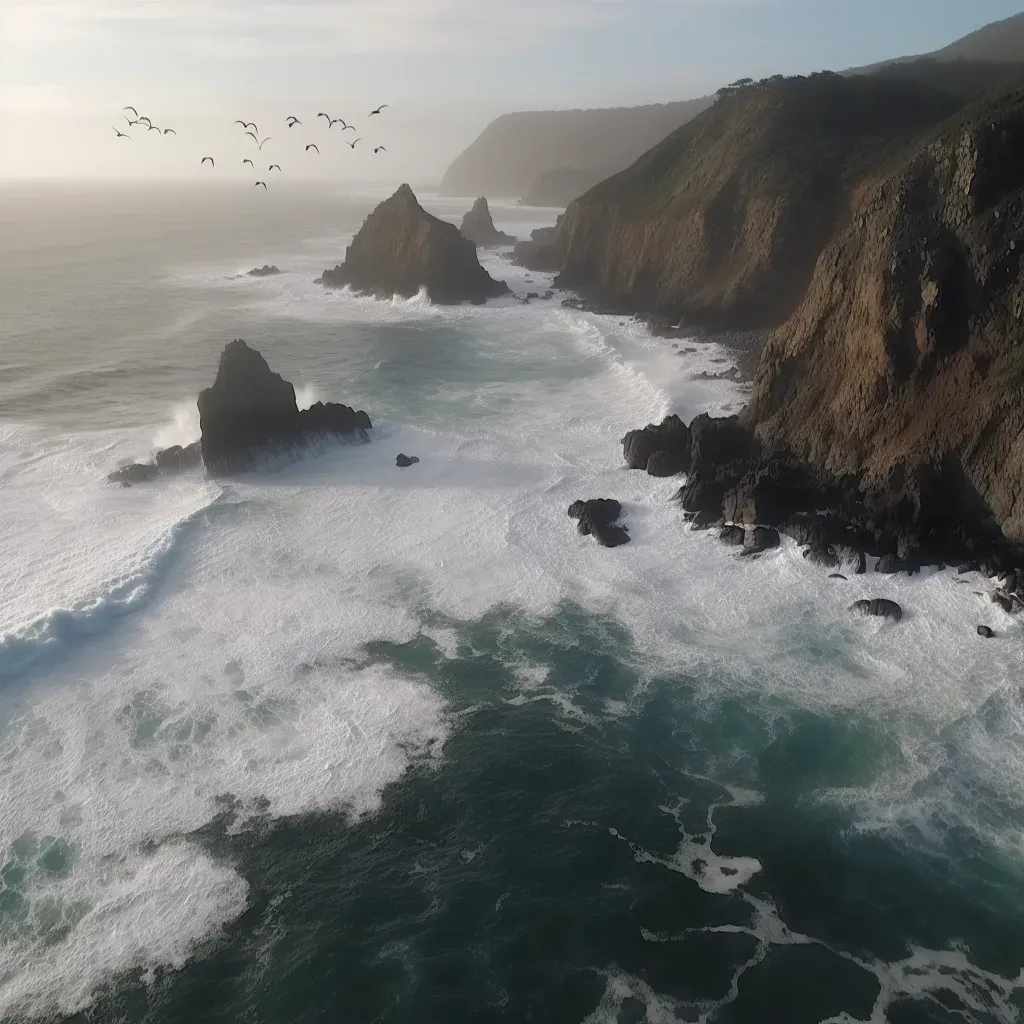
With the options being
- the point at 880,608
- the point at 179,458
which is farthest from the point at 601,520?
the point at 179,458

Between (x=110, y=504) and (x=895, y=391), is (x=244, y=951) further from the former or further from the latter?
(x=895, y=391)

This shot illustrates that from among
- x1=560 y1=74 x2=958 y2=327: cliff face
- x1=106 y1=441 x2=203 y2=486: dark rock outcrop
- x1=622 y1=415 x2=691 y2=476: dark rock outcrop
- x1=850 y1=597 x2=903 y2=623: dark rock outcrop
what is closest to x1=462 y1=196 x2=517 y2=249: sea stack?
x1=560 y1=74 x2=958 y2=327: cliff face

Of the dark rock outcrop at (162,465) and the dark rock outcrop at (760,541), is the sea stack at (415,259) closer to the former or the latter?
the dark rock outcrop at (162,465)

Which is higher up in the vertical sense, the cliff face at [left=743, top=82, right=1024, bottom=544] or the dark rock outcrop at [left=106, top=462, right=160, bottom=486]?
the cliff face at [left=743, top=82, right=1024, bottom=544]

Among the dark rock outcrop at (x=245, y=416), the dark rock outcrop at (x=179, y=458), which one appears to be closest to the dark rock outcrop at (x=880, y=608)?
the dark rock outcrop at (x=245, y=416)

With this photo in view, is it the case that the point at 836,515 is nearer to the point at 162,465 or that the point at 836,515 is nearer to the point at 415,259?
the point at 162,465

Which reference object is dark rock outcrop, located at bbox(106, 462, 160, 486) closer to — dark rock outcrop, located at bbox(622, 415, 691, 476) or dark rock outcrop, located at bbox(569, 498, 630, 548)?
dark rock outcrop, located at bbox(569, 498, 630, 548)
